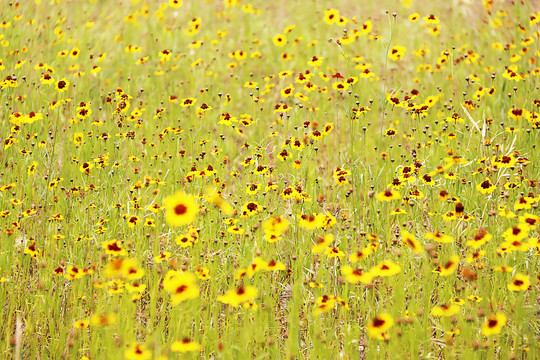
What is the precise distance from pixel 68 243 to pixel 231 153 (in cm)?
142

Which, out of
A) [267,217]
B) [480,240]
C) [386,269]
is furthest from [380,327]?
[267,217]

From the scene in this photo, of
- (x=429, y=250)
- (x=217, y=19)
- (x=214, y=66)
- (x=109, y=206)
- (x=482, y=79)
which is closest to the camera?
(x=429, y=250)

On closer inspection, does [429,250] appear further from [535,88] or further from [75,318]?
[535,88]

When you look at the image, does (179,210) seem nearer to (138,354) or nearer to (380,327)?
(138,354)

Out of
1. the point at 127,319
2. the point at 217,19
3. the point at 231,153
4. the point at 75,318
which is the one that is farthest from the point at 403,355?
the point at 217,19

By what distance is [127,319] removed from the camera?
73.0 inches

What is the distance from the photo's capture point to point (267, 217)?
264 centimetres

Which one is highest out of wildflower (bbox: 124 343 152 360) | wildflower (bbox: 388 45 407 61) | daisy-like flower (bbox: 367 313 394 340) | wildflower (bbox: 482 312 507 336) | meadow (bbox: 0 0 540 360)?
wildflower (bbox: 388 45 407 61)

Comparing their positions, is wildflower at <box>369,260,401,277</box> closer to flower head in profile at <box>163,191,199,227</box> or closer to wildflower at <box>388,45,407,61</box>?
flower head in profile at <box>163,191,199,227</box>

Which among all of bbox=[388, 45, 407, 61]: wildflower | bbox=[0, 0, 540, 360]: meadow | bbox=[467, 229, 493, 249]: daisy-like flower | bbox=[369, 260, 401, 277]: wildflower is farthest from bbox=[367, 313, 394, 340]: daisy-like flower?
bbox=[388, 45, 407, 61]: wildflower

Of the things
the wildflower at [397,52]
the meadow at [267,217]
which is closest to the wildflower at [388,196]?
the meadow at [267,217]

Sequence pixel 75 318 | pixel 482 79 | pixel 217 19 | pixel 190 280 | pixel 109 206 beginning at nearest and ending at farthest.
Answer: pixel 190 280 → pixel 75 318 → pixel 109 206 → pixel 482 79 → pixel 217 19

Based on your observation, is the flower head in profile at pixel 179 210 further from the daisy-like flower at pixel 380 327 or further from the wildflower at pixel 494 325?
the wildflower at pixel 494 325

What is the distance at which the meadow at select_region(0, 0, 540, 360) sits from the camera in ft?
6.16
